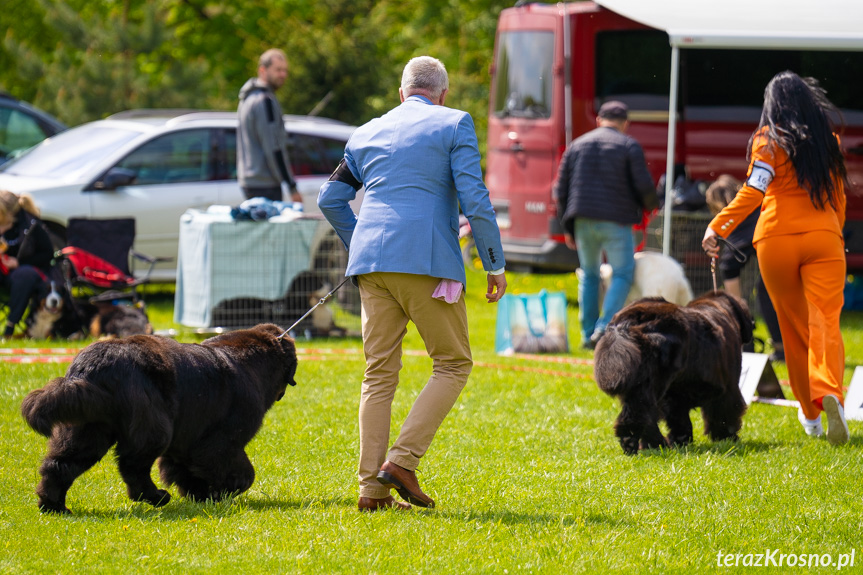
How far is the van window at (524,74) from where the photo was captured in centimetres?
1146

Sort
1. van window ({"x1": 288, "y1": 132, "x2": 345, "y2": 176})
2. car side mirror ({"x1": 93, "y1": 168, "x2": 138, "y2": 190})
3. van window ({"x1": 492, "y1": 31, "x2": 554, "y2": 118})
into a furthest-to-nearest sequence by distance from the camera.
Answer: van window ({"x1": 288, "y1": 132, "x2": 345, "y2": 176}) → van window ({"x1": 492, "y1": 31, "x2": 554, "y2": 118}) → car side mirror ({"x1": 93, "y1": 168, "x2": 138, "y2": 190})

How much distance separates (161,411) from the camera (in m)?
4.09

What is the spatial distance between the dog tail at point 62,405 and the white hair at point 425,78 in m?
1.79

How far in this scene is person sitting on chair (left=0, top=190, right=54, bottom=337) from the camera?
8859 millimetres

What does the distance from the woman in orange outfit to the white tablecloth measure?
174 inches

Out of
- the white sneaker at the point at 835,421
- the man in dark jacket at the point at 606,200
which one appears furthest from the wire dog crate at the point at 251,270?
the white sneaker at the point at 835,421

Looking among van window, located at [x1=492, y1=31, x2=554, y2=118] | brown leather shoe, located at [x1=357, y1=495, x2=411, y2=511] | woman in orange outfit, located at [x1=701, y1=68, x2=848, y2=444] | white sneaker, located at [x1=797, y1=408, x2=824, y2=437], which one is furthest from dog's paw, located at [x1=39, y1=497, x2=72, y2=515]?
van window, located at [x1=492, y1=31, x2=554, y2=118]

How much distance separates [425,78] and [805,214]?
Result: 2521 mm

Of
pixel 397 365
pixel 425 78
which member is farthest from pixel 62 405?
pixel 425 78

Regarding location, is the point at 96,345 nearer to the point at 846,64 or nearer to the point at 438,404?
the point at 438,404

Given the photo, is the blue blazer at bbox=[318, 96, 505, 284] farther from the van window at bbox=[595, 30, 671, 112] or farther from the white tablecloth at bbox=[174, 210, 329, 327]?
the van window at bbox=[595, 30, 671, 112]

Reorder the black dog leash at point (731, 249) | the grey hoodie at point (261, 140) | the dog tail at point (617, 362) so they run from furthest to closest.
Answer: the grey hoodie at point (261, 140), the black dog leash at point (731, 249), the dog tail at point (617, 362)

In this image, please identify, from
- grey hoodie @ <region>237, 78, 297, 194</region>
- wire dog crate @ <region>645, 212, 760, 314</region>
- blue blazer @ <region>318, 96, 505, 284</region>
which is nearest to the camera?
blue blazer @ <region>318, 96, 505, 284</region>

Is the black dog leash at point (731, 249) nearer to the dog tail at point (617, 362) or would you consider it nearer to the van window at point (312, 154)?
the dog tail at point (617, 362)
